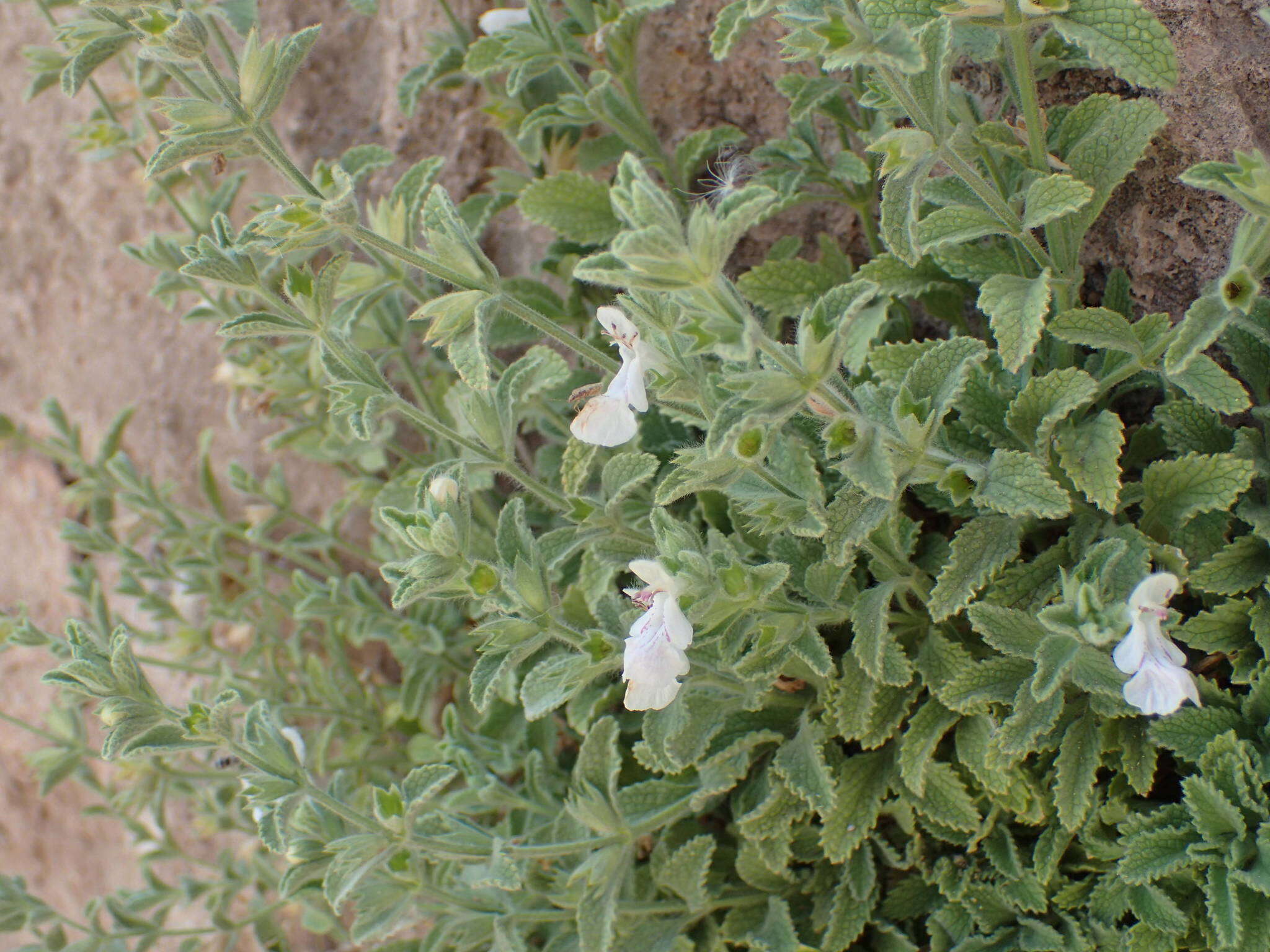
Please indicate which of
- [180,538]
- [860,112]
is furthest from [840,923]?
[180,538]

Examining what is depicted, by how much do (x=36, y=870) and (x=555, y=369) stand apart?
2.95m

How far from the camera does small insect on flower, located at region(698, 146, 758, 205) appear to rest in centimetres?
196

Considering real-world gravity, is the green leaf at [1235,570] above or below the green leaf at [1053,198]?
below

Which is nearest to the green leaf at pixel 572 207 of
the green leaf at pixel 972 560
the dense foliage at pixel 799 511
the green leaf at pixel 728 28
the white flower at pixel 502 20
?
the dense foliage at pixel 799 511

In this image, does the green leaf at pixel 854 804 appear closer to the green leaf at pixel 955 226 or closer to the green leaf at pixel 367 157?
the green leaf at pixel 955 226

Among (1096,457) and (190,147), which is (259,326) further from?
(1096,457)

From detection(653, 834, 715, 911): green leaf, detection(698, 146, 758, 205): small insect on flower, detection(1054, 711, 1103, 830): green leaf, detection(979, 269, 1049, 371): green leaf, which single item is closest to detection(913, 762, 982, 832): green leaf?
detection(1054, 711, 1103, 830): green leaf

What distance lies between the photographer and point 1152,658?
118cm

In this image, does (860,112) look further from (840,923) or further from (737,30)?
(840,923)

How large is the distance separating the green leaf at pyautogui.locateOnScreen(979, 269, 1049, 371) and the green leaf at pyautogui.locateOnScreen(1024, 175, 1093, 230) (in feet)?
0.24

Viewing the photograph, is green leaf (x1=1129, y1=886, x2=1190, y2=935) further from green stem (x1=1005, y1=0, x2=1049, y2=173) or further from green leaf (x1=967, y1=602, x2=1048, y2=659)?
green stem (x1=1005, y1=0, x2=1049, y2=173)

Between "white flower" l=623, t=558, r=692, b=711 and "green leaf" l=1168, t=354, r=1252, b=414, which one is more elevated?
"green leaf" l=1168, t=354, r=1252, b=414

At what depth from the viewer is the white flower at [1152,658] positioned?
3.78ft

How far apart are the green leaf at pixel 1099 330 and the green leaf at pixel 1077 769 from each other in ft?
1.74
